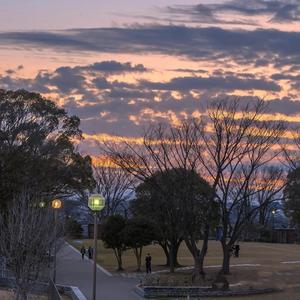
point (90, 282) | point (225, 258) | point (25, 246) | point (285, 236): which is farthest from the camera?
point (285, 236)

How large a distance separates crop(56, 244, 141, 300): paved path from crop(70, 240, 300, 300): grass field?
251 centimetres

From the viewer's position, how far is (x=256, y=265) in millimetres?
50281

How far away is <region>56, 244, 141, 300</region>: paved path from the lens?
1369 inches

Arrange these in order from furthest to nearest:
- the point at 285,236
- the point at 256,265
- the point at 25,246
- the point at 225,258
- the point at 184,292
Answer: the point at 285,236 → the point at 256,265 → the point at 225,258 → the point at 184,292 → the point at 25,246

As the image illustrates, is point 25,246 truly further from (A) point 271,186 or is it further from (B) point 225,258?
(A) point 271,186

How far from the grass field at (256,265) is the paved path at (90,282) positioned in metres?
2.51

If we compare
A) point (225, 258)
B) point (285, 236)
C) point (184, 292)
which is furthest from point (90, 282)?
point (285, 236)

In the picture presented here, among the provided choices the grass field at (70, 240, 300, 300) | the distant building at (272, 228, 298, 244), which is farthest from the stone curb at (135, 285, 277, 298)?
the distant building at (272, 228, 298, 244)

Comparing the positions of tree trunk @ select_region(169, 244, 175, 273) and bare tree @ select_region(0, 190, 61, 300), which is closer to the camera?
bare tree @ select_region(0, 190, 61, 300)

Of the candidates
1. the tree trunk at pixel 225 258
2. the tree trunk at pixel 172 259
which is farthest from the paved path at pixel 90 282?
the tree trunk at pixel 225 258

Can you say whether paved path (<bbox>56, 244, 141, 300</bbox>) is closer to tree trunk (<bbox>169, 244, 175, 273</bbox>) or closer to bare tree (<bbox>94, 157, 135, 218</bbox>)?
tree trunk (<bbox>169, 244, 175, 273</bbox>)

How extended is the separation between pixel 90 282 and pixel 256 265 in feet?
45.1

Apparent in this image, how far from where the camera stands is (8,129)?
49000 mm

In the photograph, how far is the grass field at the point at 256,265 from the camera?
1513 inches
